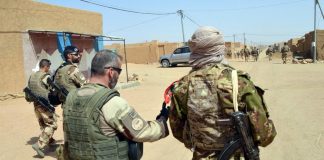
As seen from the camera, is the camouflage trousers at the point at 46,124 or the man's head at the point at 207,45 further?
the camouflage trousers at the point at 46,124

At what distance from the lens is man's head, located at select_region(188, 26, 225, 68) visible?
2.81 m

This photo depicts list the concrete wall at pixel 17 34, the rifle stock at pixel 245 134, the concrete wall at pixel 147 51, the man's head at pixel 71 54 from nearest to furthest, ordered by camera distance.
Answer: the rifle stock at pixel 245 134 → the man's head at pixel 71 54 → the concrete wall at pixel 17 34 → the concrete wall at pixel 147 51

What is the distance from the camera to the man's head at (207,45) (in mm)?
2811

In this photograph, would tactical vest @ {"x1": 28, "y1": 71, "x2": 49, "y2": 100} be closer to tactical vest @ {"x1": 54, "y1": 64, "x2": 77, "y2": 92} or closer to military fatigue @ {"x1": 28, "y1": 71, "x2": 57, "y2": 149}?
military fatigue @ {"x1": 28, "y1": 71, "x2": 57, "y2": 149}

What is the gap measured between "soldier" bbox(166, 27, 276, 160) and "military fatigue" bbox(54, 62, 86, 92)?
10.3 ft

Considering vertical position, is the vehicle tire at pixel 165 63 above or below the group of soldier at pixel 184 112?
below

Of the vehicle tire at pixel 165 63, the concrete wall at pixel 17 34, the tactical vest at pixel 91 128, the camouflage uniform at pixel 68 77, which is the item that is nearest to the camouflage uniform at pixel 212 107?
the tactical vest at pixel 91 128

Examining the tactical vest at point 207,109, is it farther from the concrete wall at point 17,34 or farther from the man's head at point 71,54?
the concrete wall at point 17,34

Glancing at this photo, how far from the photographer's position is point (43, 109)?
6559 mm

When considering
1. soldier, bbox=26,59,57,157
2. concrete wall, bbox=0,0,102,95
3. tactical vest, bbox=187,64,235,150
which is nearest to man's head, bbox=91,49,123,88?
tactical vest, bbox=187,64,235,150

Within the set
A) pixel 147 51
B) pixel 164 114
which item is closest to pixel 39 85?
pixel 164 114

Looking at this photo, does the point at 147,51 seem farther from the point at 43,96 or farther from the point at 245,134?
the point at 245,134

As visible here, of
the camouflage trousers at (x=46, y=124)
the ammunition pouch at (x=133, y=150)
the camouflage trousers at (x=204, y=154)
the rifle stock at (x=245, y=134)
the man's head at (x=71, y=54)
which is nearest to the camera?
the rifle stock at (x=245, y=134)

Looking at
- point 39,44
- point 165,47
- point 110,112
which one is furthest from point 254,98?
point 165,47
